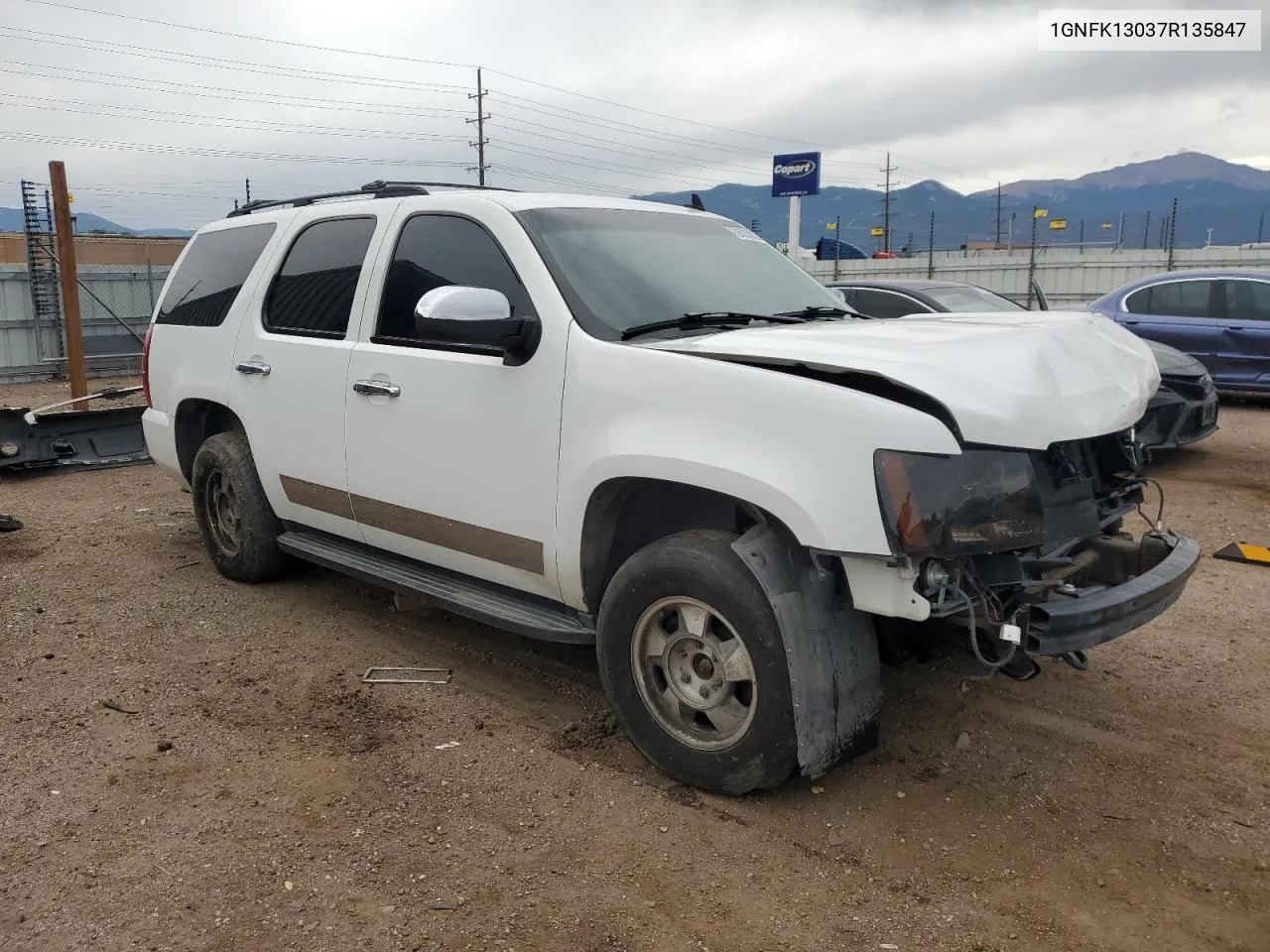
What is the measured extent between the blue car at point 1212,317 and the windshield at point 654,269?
8444mm

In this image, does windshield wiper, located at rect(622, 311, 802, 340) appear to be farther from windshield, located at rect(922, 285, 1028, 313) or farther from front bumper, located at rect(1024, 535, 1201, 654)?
windshield, located at rect(922, 285, 1028, 313)

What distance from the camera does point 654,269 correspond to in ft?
13.1

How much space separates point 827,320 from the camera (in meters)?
4.14

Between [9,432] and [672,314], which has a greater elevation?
[672,314]

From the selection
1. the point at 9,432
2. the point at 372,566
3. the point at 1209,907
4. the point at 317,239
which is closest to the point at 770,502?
the point at 1209,907

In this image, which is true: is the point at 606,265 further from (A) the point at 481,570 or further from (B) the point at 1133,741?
(B) the point at 1133,741

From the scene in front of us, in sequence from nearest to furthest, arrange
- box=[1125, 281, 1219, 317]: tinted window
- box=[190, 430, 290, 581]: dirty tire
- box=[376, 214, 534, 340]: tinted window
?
box=[376, 214, 534, 340]: tinted window
box=[190, 430, 290, 581]: dirty tire
box=[1125, 281, 1219, 317]: tinted window

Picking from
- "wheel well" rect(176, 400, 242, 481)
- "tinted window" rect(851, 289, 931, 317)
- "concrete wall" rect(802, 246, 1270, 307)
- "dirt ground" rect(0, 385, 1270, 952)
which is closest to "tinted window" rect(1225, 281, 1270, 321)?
"tinted window" rect(851, 289, 931, 317)

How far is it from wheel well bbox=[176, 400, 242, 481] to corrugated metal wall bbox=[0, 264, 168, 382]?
13136 millimetres

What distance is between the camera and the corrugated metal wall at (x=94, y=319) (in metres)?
17.0

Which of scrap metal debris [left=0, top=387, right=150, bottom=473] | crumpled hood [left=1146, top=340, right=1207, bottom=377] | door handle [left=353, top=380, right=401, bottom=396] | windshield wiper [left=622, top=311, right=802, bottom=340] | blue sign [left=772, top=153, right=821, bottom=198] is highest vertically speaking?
blue sign [left=772, top=153, right=821, bottom=198]

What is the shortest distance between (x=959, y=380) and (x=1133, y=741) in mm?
1788

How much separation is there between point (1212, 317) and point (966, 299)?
3672 mm

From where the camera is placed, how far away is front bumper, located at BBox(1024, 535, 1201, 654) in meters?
2.93
